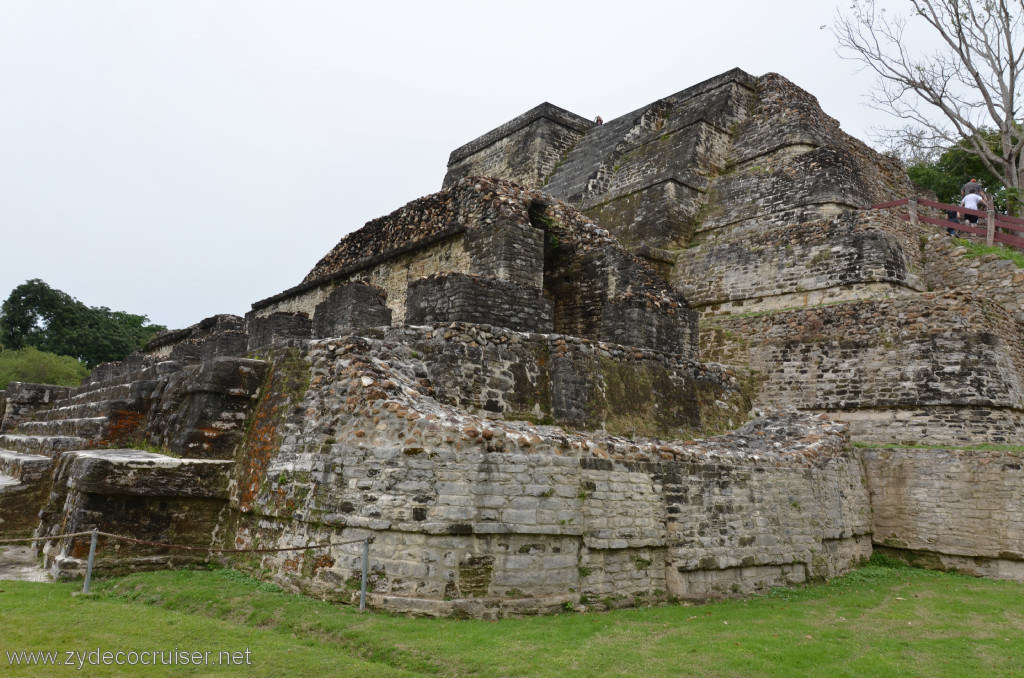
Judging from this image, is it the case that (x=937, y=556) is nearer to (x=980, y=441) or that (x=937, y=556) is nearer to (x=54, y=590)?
(x=980, y=441)

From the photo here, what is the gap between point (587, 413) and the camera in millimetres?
8930

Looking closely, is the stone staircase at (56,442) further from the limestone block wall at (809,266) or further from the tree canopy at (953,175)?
the tree canopy at (953,175)

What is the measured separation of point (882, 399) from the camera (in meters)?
12.0

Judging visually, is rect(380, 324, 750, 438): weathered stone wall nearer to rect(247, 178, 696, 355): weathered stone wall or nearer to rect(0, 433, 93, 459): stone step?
rect(247, 178, 696, 355): weathered stone wall

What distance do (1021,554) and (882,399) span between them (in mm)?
3087

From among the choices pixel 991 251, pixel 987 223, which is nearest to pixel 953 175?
pixel 987 223

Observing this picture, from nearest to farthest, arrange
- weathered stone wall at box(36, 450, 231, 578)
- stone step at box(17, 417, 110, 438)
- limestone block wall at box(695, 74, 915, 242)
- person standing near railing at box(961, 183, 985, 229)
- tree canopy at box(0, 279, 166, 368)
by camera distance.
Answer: weathered stone wall at box(36, 450, 231, 578) < stone step at box(17, 417, 110, 438) < limestone block wall at box(695, 74, 915, 242) < person standing near railing at box(961, 183, 985, 229) < tree canopy at box(0, 279, 166, 368)

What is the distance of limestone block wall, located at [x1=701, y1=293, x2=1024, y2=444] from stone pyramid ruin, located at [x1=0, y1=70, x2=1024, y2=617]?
39 millimetres

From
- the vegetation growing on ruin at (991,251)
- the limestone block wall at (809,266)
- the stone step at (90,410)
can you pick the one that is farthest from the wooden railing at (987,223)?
the stone step at (90,410)

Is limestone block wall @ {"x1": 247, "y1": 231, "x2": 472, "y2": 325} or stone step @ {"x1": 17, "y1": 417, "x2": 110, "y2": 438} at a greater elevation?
limestone block wall @ {"x1": 247, "y1": 231, "x2": 472, "y2": 325}

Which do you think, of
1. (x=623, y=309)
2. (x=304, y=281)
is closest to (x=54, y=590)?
(x=623, y=309)

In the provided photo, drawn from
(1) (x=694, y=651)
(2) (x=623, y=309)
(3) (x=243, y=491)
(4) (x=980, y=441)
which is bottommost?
(1) (x=694, y=651)

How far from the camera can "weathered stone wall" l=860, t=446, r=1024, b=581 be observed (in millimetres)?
9875

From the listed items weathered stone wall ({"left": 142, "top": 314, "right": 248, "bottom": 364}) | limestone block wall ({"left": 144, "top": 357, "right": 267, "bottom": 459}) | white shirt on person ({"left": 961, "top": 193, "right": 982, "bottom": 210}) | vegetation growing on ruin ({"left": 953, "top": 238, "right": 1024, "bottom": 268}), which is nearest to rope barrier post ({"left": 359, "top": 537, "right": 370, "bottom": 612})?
limestone block wall ({"left": 144, "top": 357, "right": 267, "bottom": 459})
